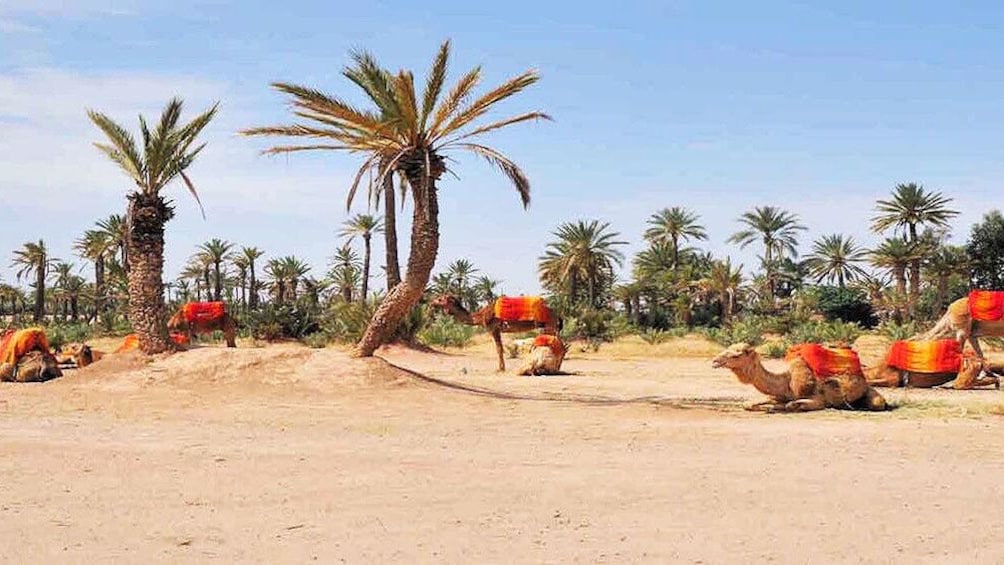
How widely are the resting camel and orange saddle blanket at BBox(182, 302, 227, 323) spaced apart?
311 inches

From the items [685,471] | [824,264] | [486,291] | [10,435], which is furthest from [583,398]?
[486,291]

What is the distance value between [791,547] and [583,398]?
9.95m

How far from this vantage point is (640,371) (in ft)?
76.9

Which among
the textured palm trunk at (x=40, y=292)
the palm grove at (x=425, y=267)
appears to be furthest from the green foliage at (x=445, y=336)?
the textured palm trunk at (x=40, y=292)

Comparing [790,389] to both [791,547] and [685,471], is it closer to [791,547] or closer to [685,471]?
[685,471]

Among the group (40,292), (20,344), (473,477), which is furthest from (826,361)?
(40,292)

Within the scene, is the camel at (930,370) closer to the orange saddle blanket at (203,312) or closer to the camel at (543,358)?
the camel at (543,358)

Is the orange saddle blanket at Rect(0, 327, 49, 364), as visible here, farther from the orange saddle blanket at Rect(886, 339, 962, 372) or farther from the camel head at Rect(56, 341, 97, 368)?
the orange saddle blanket at Rect(886, 339, 962, 372)

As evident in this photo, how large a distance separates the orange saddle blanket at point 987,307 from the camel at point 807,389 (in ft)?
23.0

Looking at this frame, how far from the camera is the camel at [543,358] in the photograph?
21031 mm

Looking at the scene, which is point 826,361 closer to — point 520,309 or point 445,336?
point 520,309

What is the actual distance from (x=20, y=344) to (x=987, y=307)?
18.4 meters

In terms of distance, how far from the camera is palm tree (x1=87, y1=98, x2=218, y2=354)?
17219 mm

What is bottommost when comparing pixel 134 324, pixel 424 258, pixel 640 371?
pixel 640 371
